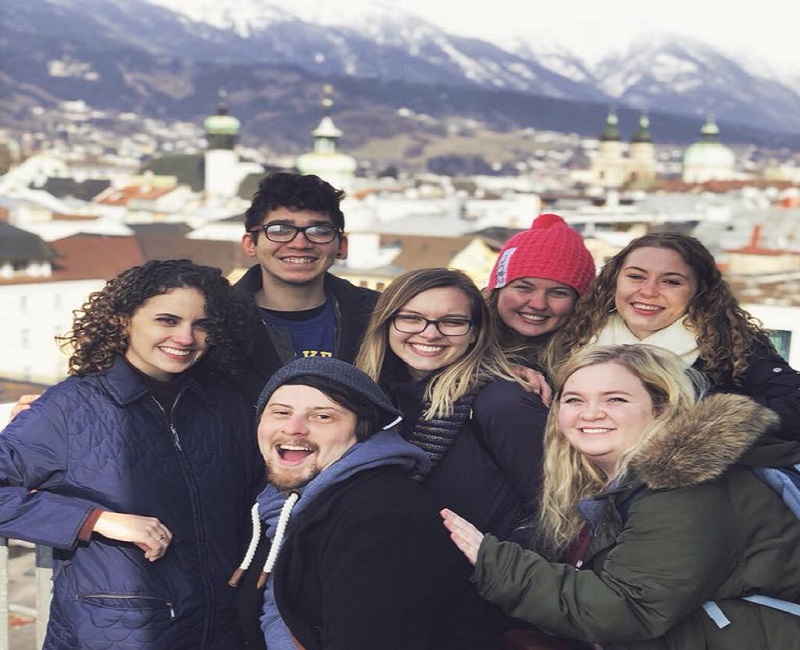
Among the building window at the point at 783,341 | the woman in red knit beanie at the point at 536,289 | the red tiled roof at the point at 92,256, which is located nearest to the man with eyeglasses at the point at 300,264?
the woman in red knit beanie at the point at 536,289

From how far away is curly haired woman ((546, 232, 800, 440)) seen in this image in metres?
1.90

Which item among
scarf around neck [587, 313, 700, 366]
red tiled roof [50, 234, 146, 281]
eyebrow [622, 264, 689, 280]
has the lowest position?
red tiled roof [50, 234, 146, 281]

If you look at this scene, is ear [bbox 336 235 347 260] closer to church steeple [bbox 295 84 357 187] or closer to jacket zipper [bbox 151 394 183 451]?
jacket zipper [bbox 151 394 183 451]

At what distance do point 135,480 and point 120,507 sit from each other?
5cm

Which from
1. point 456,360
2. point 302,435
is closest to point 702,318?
point 456,360

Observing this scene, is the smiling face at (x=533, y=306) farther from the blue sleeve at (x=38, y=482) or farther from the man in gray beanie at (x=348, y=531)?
the blue sleeve at (x=38, y=482)

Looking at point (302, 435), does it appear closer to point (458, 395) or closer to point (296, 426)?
point (296, 426)

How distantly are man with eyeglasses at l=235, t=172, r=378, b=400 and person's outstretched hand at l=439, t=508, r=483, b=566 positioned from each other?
832mm

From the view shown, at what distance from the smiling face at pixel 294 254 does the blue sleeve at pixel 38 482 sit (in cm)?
74

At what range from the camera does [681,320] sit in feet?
6.57

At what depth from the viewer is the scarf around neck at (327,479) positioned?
56.9 inches

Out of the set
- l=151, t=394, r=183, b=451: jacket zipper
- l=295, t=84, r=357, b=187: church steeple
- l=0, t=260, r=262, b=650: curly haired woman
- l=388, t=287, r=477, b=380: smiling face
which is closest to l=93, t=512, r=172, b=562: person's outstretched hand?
l=0, t=260, r=262, b=650: curly haired woman

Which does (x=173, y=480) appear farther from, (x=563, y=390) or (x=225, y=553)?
(x=563, y=390)

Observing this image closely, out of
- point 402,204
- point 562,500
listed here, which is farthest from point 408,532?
point 402,204
